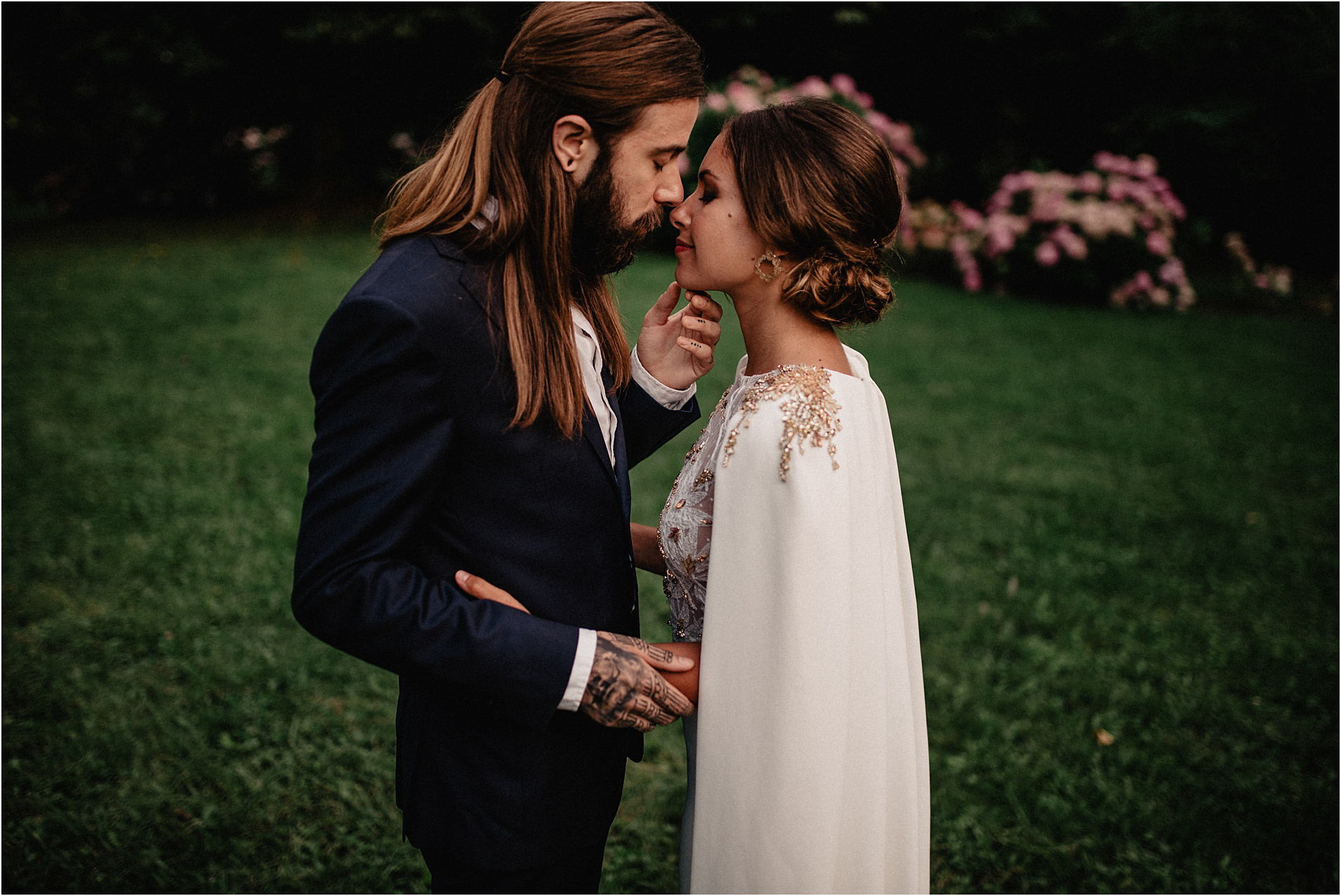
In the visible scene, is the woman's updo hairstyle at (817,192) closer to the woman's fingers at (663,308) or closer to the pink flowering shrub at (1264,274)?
the woman's fingers at (663,308)

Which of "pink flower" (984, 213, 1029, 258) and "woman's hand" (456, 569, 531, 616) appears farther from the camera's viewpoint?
"pink flower" (984, 213, 1029, 258)

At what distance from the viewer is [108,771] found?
3.27 meters

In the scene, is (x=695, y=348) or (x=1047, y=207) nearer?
(x=695, y=348)

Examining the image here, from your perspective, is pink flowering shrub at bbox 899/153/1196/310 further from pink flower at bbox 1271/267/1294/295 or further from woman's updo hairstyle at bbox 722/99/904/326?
woman's updo hairstyle at bbox 722/99/904/326

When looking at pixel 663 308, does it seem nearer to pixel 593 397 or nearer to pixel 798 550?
pixel 593 397

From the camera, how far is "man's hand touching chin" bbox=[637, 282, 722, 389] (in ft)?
6.76

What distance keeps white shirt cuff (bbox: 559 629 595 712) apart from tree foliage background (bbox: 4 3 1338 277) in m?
14.6

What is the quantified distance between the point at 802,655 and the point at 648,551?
2.28ft

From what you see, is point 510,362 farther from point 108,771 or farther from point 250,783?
point 108,771

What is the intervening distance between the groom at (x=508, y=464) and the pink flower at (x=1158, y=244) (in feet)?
39.0

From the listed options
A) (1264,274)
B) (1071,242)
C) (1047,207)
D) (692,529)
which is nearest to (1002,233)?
(1047,207)

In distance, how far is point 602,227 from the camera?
5.86 ft

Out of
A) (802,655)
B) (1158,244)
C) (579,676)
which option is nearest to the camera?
(579,676)

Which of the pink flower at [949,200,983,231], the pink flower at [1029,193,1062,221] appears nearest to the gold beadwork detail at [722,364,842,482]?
the pink flower at [1029,193,1062,221]
